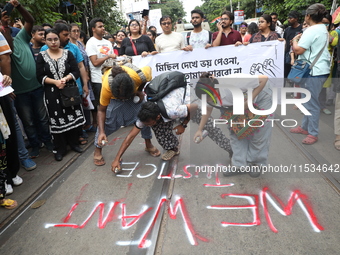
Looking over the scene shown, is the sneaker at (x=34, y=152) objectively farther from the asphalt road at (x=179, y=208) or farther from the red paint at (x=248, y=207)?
the red paint at (x=248, y=207)

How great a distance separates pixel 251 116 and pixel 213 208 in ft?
3.45

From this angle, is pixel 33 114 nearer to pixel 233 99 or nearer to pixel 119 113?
pixel 119 113

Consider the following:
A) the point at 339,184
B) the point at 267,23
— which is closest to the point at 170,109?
the point at 339,184

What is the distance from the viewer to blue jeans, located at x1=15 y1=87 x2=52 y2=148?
3.46 meters

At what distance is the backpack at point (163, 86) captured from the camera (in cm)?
292

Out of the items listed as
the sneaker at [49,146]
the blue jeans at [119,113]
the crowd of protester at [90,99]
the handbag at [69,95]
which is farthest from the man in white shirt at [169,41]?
the sneaker at [49,146]

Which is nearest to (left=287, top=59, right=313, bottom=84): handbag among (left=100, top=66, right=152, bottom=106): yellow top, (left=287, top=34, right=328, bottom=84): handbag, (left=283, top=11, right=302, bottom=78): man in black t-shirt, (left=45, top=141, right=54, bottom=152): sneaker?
(left=287, top=34, right=328, bottom=84): handbag

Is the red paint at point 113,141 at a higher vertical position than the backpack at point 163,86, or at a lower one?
lower

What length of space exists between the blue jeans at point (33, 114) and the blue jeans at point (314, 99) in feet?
12.1

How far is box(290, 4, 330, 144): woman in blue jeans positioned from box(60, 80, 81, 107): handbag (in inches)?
120

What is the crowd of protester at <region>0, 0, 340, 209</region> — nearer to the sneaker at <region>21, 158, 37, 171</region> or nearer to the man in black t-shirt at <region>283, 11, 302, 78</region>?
the sneaker at <region>21, 158, 37, 171</region>

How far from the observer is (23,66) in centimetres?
335

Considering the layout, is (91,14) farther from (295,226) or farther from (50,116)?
(295,226)

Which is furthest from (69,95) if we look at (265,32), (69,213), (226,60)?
(265,32)
